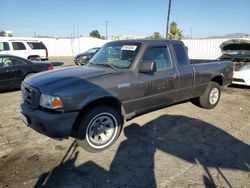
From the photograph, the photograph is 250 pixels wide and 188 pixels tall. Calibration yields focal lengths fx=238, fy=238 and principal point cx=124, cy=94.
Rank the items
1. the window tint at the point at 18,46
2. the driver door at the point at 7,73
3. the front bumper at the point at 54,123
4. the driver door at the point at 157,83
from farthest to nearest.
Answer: the window tint at the point at 18,46 → the driver door at the point at 7,73 → the driver door at the point at 157,83 → the front bumper at the point at 54,123

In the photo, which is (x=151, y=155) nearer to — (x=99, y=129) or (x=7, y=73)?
(x=99, y=129)

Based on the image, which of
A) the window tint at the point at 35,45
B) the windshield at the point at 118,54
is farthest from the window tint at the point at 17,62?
the window tint at the point at 35,45

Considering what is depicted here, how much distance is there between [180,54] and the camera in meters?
5.42

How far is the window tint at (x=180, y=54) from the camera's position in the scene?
5344 mm

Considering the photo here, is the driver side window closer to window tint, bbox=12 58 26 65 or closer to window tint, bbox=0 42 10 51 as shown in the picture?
window tint, bbox=12 58 26 65

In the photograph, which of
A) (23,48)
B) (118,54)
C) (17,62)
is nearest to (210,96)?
(118,54)

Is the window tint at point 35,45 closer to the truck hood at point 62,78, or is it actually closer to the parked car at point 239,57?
the parked car at point 239,57

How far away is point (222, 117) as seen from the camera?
584 cm

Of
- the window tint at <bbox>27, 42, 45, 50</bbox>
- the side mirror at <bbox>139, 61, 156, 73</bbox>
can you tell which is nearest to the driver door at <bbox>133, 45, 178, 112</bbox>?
the side mirror at <bbox>139, 61, 156, 73</bbox>

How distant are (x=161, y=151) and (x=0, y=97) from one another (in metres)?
6.51

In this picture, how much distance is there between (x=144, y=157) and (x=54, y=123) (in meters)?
1.52

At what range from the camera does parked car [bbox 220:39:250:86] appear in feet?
28.6

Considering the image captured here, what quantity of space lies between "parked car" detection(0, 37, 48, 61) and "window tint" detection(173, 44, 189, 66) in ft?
44.1

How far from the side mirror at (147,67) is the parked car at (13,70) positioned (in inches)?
245
